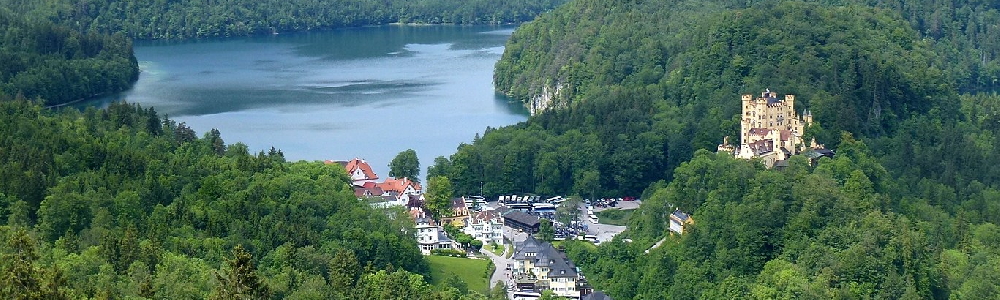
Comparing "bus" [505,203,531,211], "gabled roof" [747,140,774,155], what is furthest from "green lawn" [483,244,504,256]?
"gabled roof" [747,140,774,155]

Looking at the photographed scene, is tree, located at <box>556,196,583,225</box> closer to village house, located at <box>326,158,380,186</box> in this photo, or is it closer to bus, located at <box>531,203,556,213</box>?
bus, located at <box>531,203,556,213</box>

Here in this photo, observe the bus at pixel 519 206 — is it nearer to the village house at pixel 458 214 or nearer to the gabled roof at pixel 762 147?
the village house at pixel 458 214

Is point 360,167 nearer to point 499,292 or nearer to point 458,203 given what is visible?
point 458,203

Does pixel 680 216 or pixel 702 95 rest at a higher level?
pixel 702 95

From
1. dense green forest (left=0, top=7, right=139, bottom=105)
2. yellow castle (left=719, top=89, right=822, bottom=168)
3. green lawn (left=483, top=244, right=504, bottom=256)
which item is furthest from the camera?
dense green forest (left=0, top=7, right=139, bottom=105)

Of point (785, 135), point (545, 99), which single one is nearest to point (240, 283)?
point (785, 135)

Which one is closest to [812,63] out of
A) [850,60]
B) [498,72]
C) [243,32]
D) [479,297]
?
[850,60]

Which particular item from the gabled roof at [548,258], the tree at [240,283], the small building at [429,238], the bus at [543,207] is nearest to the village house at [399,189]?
the small building at [429,238]
